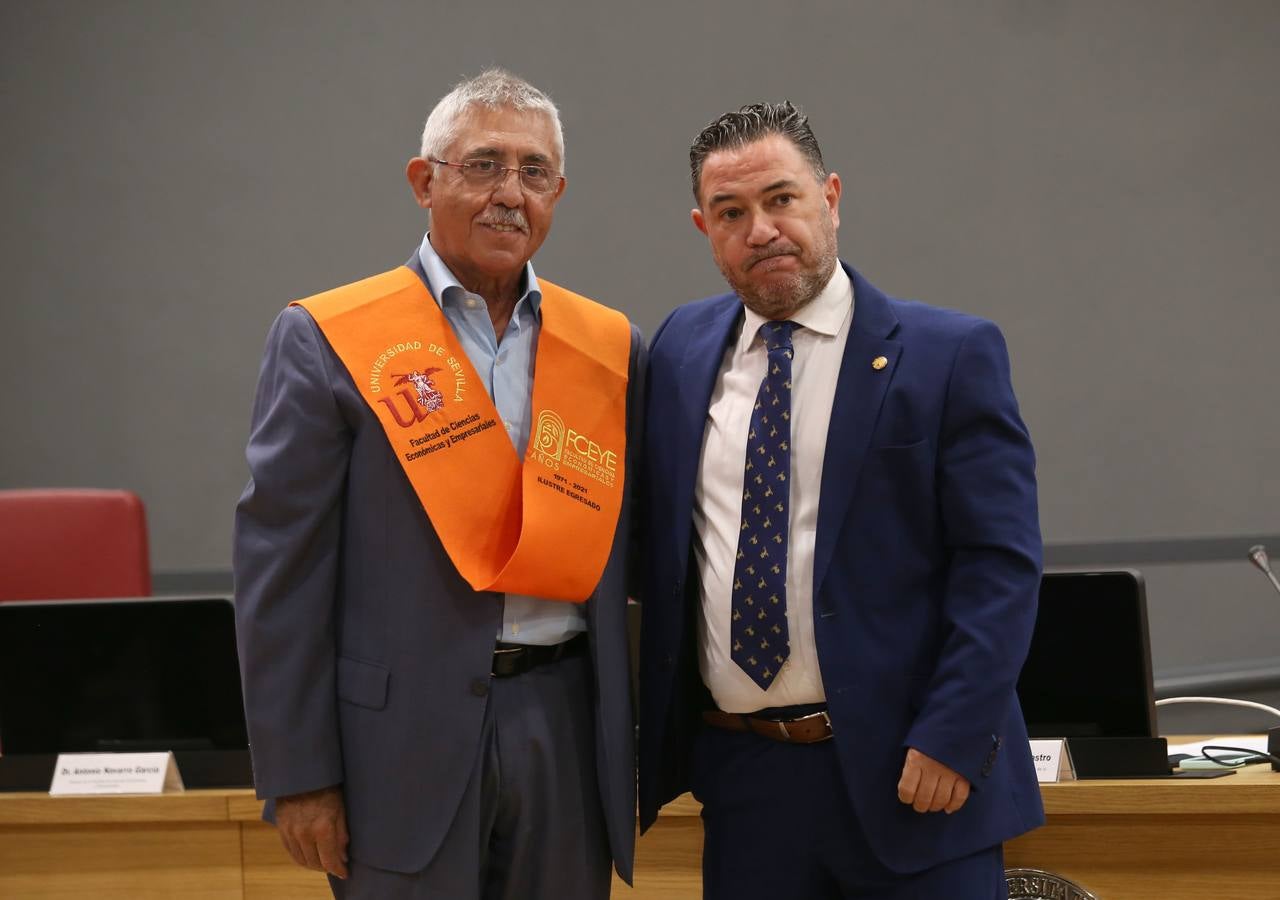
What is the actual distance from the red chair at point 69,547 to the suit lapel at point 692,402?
193 centimetres

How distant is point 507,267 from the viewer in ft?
5.97

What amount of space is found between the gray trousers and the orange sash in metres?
0.16

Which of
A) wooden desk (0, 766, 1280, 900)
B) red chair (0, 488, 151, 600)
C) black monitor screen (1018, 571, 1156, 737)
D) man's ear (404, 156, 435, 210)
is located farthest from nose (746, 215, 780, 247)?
red chair (0, 488, 151, 600)

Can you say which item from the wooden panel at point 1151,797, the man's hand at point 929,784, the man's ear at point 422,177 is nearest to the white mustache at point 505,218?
the man's ear at point 422,177

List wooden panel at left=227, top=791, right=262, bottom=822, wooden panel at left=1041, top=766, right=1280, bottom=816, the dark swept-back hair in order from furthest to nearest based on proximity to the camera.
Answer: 1. wooden panel at left=227, top=791, right=262, bottom=822
2. wooden panel at left=1041, top=766, right=1280, bottom=816
3. the dark swept-back hair

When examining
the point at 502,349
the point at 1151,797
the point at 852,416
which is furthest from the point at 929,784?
the point at 502,349

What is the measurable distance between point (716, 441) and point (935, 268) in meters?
3.00

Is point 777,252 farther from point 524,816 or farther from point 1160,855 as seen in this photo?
point 1160,855

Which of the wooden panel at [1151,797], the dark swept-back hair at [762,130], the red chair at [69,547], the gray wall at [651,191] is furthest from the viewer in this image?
the gray wall at [651,191]

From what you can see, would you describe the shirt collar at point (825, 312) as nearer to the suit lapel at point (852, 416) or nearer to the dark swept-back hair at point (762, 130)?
the suit lapel at point (852, 416)

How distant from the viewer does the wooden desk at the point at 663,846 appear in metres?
2.00

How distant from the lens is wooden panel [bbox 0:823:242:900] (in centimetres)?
214

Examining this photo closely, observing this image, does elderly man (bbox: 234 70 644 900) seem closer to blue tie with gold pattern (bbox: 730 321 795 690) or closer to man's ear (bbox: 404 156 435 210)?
man's ear (bbox: 404 156 435 210)

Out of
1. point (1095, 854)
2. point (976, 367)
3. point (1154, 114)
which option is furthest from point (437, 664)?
point (1154, 114)
